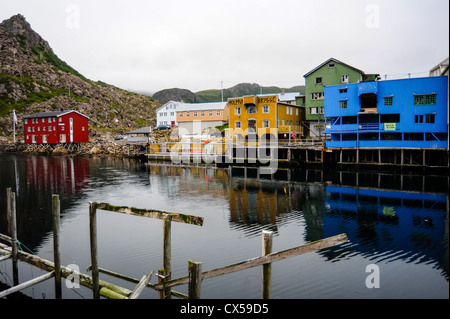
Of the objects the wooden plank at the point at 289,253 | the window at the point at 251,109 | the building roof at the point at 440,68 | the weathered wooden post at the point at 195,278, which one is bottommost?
the weathered wooden post at the point at 195,278

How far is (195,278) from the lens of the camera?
317 inches

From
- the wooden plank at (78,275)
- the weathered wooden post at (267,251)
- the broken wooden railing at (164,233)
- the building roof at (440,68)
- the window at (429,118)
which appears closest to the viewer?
the weathered wooden post at (267,251)

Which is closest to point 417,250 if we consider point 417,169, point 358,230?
point 358,230

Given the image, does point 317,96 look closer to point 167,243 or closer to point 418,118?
point 418,118

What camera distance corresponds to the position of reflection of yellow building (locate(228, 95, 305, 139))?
60.9 meters

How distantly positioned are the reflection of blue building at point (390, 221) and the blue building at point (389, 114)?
1772 cm

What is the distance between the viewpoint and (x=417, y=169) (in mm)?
45125

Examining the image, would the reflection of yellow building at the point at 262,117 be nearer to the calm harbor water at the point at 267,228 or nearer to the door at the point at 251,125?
the door at the point at 251,125

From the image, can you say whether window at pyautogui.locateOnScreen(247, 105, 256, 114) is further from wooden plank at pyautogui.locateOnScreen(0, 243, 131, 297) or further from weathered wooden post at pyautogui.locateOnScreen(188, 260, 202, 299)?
weathered wooden post at pyautogui.locateOnScreen(188, 260, 202, 299)

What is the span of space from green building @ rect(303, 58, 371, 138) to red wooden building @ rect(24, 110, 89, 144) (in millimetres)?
70171

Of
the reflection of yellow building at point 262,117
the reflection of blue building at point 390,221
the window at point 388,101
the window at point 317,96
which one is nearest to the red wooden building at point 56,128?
the reflection of yellow building at point 262,117

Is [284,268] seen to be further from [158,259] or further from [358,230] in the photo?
[358,230]

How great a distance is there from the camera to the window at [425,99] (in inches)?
1770

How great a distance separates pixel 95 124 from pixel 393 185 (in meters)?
113
